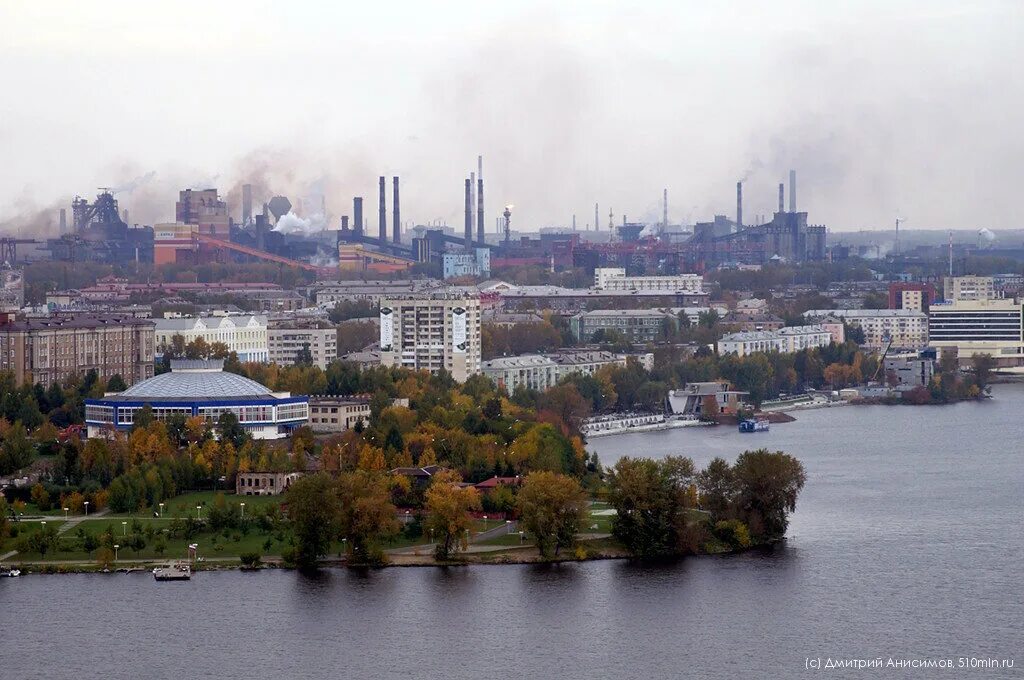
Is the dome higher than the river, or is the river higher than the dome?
the dome

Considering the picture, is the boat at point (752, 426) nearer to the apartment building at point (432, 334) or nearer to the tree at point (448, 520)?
the apartment building at point (432, 334)

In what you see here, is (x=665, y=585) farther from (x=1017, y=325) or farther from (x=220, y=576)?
(x=1017, y=325)

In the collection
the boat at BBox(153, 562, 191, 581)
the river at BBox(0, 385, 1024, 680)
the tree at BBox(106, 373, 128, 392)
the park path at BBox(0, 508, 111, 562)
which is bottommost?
the river at BBox(0, 385, 1024, 680)

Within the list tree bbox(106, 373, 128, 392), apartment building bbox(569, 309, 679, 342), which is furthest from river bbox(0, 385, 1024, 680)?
apartment building bbox(569, 309, 679, 342)

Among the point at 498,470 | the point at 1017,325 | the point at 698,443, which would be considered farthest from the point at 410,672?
the point at 1017,325

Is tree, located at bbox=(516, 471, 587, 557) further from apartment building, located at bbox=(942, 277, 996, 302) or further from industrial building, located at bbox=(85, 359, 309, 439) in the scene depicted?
apartment building, located at bbox=(942, 277, 996, 302)

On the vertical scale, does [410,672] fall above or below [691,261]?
below

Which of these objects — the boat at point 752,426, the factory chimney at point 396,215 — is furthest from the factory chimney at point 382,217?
the boat at point 752,426
